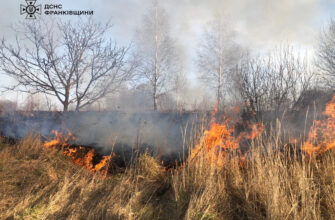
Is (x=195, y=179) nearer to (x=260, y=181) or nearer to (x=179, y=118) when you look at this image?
(x=260, y=181)

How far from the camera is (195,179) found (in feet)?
10.2

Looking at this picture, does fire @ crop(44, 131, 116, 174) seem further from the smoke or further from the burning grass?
the burning grass

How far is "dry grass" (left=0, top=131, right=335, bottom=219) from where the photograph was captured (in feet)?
8.12

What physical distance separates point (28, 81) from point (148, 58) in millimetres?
7675

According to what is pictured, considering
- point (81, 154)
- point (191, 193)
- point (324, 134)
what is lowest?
point (191, 193)

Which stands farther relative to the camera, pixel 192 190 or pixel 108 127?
pixel 108 127

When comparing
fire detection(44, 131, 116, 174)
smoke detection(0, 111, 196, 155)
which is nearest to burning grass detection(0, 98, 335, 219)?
fire detection(44, 131, 116, 174)

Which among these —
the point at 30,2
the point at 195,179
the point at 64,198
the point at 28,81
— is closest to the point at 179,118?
the point at 195,179

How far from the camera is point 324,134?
480 centimetres

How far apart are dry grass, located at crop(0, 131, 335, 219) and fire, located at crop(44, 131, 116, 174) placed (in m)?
0.96

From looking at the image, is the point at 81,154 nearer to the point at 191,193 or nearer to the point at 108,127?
the point at 108,127

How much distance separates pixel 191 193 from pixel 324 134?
156 inches

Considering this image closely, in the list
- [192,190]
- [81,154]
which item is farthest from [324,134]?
[81,154]

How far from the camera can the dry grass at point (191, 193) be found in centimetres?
247
